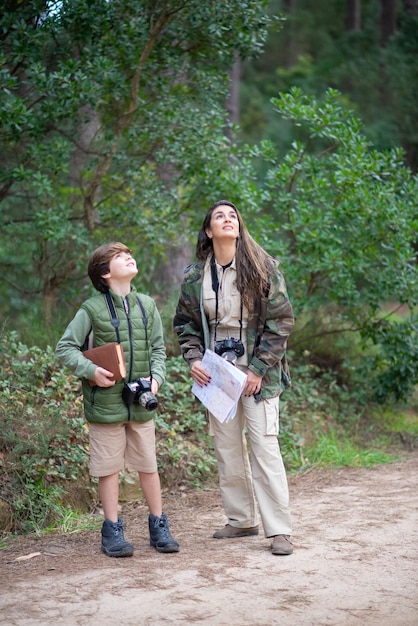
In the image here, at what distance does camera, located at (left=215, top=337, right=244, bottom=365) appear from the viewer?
524 centimetres

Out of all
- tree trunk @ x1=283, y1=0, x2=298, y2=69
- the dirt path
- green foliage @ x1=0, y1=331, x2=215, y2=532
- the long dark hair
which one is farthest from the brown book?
tree trunk @ x1=283, y1=0, x2=298, y2=69

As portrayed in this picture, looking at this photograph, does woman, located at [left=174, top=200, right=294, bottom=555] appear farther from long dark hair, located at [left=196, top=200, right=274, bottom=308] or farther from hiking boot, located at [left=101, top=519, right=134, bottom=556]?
hiking boot, located at [left=101, top=519, right=134, bottom=556]

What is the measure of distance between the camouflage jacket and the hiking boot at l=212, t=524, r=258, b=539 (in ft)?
3.31

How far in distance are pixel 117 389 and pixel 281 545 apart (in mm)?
1394

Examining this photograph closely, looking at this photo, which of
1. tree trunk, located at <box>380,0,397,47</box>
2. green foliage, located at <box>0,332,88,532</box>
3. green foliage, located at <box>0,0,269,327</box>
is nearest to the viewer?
green foliage, located at <box>0,332,88,532</box>

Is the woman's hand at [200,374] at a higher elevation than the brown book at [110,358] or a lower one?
lower

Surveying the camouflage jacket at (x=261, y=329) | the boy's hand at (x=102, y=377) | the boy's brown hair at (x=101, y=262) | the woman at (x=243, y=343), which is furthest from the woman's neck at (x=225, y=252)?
the boy's hand at (x=102, y=377)

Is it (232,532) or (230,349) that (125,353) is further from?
(232,532)

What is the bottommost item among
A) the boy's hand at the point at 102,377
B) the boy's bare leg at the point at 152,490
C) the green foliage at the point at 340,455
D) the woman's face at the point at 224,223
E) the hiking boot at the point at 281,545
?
the green foliage at the point at 340,455

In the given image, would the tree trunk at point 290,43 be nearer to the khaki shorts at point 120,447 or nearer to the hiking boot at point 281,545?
the khaki shorts at point 120,447

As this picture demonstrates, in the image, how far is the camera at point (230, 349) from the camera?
524cm

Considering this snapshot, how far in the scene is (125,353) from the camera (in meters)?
5.12

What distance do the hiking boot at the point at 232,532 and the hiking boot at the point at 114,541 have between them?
0.72 metres

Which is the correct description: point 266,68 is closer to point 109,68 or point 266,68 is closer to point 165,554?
point 109,68
